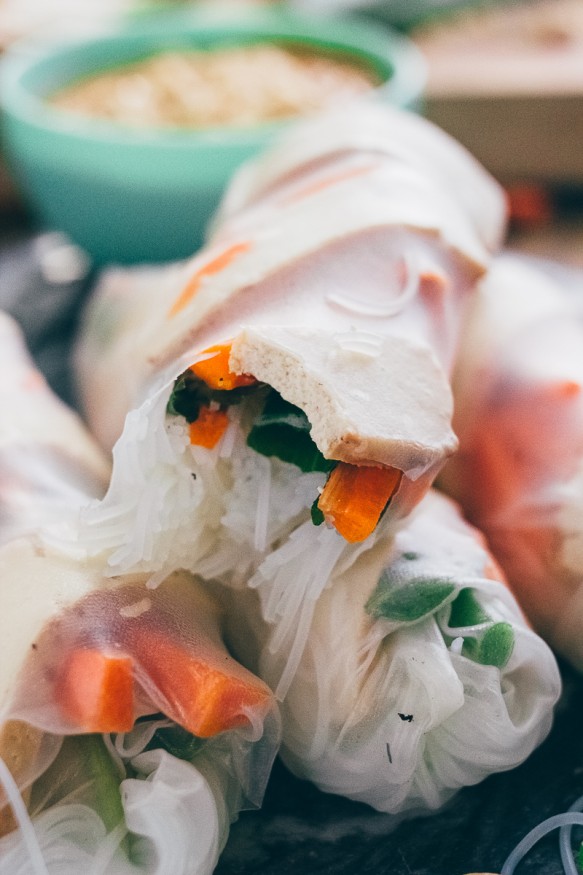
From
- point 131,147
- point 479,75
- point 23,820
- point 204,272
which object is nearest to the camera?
point 23,820

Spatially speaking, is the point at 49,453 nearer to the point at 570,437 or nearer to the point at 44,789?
the point at 44,789

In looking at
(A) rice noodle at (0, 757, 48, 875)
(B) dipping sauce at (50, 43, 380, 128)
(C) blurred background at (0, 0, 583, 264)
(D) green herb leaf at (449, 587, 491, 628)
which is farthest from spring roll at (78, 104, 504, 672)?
(C) blurred background at (0, 0, 583, 264)

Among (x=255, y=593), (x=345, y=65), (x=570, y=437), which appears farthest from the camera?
(x=345, y=65)

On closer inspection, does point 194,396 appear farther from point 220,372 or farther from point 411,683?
point 411,683

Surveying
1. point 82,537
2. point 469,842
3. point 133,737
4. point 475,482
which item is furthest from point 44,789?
point 475,482

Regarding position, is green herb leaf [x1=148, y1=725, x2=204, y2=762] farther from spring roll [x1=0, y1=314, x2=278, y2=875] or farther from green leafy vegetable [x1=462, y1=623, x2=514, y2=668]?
green leafy vegetable [x1=462, y1=623, x2=514, y2=668]

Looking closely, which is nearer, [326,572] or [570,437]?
[326,572]

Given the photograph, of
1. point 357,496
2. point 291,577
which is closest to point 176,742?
point 291,577
